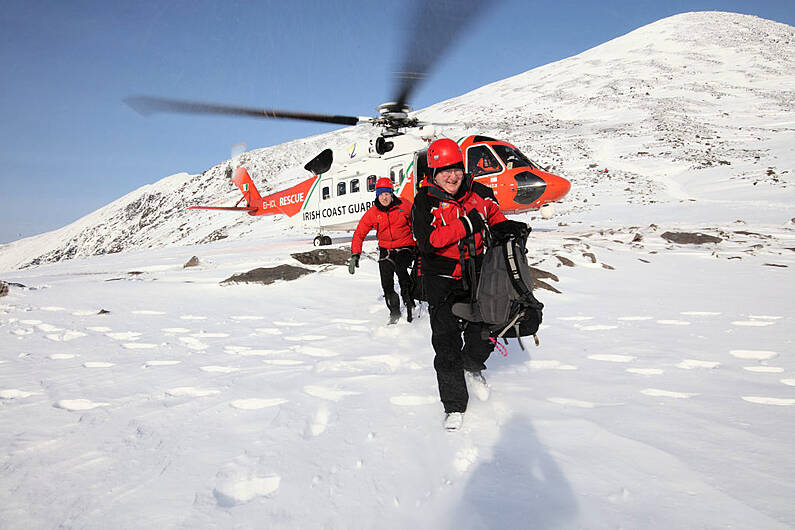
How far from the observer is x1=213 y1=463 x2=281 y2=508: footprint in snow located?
5.91ft

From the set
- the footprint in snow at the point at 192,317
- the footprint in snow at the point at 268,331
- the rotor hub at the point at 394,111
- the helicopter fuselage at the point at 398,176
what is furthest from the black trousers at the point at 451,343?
the rotor hub at the point at 394,111

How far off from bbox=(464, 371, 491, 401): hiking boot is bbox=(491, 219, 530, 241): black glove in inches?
44.5

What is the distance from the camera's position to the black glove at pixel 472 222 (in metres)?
2.56

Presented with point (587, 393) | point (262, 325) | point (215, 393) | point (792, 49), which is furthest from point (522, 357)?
point (792, 49)

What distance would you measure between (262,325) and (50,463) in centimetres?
279

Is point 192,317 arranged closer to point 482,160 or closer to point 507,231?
point 507,231

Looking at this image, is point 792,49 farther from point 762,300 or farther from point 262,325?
point 262,325

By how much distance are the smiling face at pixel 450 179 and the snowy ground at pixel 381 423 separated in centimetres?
155

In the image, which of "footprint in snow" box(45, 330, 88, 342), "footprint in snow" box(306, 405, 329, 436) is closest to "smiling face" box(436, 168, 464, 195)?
"footprint in snow" box(306, 405, 329, 436)

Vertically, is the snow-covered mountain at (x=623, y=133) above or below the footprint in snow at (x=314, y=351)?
above

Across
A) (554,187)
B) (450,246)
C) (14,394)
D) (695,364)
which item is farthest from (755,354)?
(554,187)

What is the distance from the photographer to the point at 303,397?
2807 millimetres

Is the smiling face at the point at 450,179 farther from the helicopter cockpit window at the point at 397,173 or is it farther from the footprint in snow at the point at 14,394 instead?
the helicopter cockpit window at the point at 397,173

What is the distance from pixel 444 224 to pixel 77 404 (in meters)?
2.82
